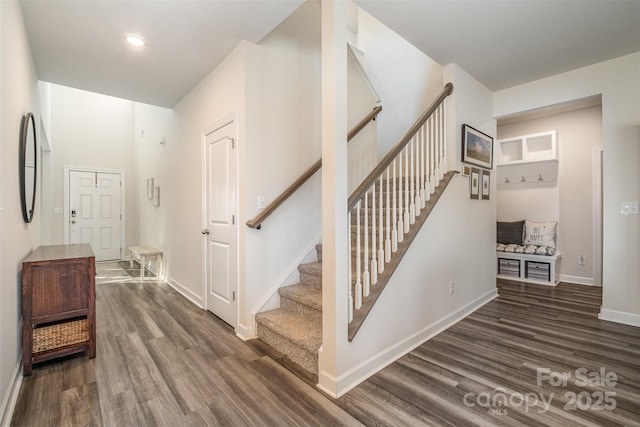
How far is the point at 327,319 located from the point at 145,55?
2862mm

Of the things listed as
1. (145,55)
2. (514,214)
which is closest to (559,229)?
(514,214)

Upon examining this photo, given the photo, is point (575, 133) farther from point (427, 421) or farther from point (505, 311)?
point (427, 421)

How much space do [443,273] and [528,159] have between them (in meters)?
3.23

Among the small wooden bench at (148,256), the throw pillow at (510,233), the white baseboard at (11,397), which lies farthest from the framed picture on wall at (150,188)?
the throw pillow at (510,233)

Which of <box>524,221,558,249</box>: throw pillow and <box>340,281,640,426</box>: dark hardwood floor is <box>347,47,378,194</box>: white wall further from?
<box>524,221,558,249</box>: throw pillow

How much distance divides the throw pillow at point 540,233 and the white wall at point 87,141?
7749mm

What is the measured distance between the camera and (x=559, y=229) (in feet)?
→ 14.8

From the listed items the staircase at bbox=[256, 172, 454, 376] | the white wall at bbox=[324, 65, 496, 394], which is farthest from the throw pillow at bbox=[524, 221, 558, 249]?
the staircase at bbox=[256, 172, 454, 376]

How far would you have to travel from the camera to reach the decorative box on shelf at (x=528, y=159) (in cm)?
453

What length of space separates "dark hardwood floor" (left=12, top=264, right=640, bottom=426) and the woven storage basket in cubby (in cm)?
15

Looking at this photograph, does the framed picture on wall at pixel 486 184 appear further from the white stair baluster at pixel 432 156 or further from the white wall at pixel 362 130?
the white wall at pixel 362 130

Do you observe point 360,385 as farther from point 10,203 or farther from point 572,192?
point 572,192

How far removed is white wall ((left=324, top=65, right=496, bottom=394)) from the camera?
6.69 feet

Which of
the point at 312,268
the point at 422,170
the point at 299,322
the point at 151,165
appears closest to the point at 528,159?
the point at 422,170
